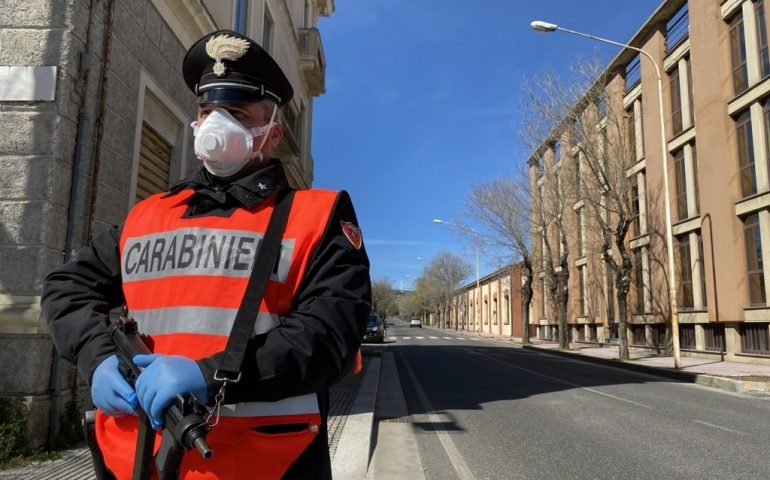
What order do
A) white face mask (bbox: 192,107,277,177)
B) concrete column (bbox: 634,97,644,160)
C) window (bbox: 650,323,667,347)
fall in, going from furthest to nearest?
1. concrete column (bbox: 634,97,644,160)
2. window (bbox: 650,323,667,347)
3. white face mask (bbox: 192,107,277,177)

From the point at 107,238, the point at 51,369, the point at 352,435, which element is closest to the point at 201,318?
the point at 107,238

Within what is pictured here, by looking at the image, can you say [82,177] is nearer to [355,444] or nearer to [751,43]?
[355,444]

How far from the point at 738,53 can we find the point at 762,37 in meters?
1.33

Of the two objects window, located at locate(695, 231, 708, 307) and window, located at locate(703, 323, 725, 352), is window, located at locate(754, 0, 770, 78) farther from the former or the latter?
window, located at locate(703, 323, 725, 352)

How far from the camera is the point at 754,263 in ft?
60.1

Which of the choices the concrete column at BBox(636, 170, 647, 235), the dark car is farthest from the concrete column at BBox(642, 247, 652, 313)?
the dark car

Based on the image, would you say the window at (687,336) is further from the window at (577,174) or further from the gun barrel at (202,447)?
the gun barrel at (202,447)

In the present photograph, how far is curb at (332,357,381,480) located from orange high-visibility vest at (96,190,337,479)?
3950mm

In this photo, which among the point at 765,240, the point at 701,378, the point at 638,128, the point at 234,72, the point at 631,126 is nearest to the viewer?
the point at 234,72

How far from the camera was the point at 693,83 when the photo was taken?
21.3 meters

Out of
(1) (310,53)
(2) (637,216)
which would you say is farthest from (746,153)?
(1) (310,53)

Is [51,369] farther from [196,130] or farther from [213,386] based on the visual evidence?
[213,386]

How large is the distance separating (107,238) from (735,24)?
2331cm

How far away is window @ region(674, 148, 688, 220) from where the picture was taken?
22750 mm
